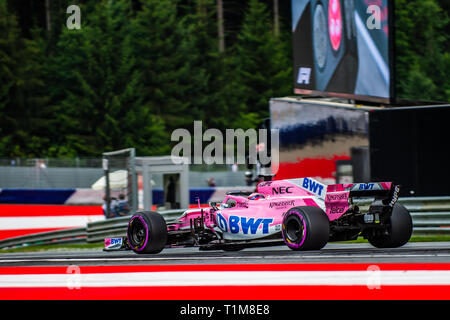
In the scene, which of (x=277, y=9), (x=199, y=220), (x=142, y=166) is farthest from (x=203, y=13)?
(x=199, y=220)

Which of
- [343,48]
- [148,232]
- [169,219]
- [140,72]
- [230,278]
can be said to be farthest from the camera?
[140,72]

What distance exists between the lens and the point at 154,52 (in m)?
57.0

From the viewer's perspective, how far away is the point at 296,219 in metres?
8.31

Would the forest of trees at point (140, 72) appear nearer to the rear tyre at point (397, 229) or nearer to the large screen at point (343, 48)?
the large screen at point (343, 48)

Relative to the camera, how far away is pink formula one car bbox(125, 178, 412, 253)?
27.5 ft

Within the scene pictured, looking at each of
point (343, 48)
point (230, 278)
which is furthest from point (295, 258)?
point (343, 48)

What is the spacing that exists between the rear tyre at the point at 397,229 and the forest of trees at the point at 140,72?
4170 cm

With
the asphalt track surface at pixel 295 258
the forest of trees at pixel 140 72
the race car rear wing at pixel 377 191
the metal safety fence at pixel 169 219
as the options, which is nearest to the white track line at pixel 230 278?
the asphalt track surface at pixel 295 258

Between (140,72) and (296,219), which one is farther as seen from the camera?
(140,72)

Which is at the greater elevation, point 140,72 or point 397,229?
point 140,72

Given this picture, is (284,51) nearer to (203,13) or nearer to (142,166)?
(203,13)

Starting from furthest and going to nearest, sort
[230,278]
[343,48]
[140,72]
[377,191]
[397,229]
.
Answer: [140,72] < [343,48] < [397,229] < [377,191] < [230,278]

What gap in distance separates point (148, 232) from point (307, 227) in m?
2.38

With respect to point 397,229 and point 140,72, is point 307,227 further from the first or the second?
point 140,72
